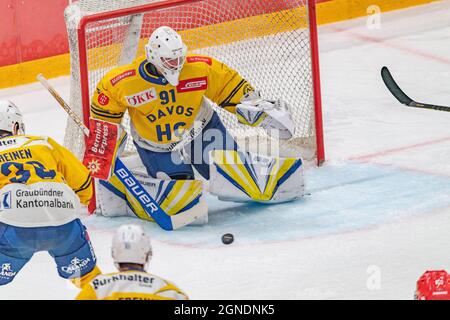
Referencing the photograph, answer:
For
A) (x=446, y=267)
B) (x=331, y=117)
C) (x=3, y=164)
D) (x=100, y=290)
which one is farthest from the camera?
(x=331, y=117)

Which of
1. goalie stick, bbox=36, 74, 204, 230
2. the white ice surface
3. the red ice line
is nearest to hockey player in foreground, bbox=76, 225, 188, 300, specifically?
the white ice surface

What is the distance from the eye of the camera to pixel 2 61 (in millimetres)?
8156

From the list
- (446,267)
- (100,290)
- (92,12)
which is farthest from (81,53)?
(100,290)

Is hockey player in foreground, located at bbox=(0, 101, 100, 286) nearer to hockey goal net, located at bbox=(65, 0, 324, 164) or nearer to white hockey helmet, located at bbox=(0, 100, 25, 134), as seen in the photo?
white hockey helmet, located at bbox=(0, 100, 25, 134)

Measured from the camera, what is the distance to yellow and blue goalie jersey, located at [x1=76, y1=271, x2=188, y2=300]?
3.81 metres

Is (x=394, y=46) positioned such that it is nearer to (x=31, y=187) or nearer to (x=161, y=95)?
(x=161, y=95)

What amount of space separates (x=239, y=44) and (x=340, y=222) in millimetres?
1400

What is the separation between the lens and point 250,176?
6.29 meters

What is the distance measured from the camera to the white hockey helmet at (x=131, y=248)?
3895mm

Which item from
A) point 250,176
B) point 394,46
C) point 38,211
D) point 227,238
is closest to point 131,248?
point 38,211

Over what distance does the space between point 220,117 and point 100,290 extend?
3274 millimetres

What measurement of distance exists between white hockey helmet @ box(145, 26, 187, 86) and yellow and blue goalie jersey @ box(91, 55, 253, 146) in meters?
0.09

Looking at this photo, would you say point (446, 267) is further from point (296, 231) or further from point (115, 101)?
point (115, 101)

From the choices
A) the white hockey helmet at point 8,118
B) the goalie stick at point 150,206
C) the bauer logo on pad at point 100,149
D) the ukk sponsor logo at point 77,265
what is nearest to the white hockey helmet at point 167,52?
the bauer logo on pad at point 100,149
